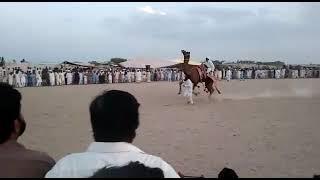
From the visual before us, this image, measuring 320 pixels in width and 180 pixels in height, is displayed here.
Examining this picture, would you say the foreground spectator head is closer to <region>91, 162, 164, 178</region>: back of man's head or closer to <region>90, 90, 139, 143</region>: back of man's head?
<region>90, 90, 139, 143</region>: back of man's head

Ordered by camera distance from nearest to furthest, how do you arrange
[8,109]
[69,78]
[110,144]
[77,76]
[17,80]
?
[110,144] → [8,109] → [17,80] → [69,78] → [77,76]

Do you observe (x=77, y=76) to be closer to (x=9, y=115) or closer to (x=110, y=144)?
(x=9, y=115)

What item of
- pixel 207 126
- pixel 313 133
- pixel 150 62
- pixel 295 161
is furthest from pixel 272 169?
pixel 150 62

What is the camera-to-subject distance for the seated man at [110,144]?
5.95 ft

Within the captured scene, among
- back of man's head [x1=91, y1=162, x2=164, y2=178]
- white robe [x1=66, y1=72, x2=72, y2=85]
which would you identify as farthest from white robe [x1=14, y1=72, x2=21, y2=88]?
back of man's head [x1=91, y1=162, x2=164, y2=178]

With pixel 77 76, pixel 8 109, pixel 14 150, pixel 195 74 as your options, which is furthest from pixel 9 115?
pixel 77 76

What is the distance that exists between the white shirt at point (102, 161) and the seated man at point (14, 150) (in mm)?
266

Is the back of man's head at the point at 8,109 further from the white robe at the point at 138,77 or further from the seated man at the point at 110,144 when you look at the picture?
the white robe at the point at 138,77

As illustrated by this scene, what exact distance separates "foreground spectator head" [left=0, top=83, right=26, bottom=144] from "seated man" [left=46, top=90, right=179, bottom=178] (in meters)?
0.35

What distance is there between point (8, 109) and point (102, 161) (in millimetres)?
524

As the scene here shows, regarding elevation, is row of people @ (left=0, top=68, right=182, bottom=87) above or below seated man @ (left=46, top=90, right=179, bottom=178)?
below

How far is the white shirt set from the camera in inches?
71.1

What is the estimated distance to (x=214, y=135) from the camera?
9664 millimetres

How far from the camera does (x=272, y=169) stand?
675cm
